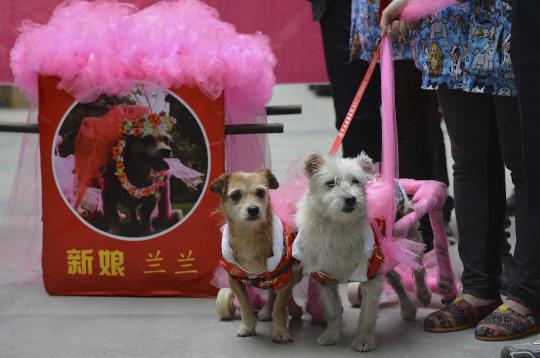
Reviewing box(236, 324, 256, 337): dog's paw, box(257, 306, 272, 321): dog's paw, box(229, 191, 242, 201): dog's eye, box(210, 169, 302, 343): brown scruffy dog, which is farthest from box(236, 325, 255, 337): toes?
box(229, 191, 242, 201): dog's eye

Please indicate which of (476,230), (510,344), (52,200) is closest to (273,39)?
(52,200)

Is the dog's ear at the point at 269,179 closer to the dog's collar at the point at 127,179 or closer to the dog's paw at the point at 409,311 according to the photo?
the dog's collar at the point at 127,179

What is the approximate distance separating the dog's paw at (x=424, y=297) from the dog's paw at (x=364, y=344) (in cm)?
57

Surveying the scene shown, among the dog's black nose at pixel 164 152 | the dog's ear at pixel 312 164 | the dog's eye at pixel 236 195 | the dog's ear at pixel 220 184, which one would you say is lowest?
the dog's eye at pixel 236 195

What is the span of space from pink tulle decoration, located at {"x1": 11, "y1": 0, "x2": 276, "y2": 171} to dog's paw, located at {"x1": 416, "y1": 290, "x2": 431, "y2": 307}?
1093 millimetres

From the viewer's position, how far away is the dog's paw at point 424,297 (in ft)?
11.9

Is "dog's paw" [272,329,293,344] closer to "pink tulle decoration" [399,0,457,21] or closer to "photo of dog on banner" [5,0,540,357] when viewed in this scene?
"photo of dog on banner" [5,0,540,357]

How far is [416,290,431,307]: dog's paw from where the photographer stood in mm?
3633

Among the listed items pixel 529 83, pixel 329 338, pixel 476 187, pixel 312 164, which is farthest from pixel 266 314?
pixel 529 83

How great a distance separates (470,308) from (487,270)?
0.16 metres

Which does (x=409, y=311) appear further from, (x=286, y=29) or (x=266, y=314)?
(x=286, y=29)

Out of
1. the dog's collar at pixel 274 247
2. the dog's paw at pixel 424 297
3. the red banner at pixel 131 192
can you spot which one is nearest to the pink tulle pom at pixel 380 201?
the dog's collar at pixel 274 247

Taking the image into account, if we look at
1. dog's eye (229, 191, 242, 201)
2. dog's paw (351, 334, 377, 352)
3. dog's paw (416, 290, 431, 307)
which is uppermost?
dog's eye (229, 191, 242, 201)

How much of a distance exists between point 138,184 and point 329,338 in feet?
3.73
